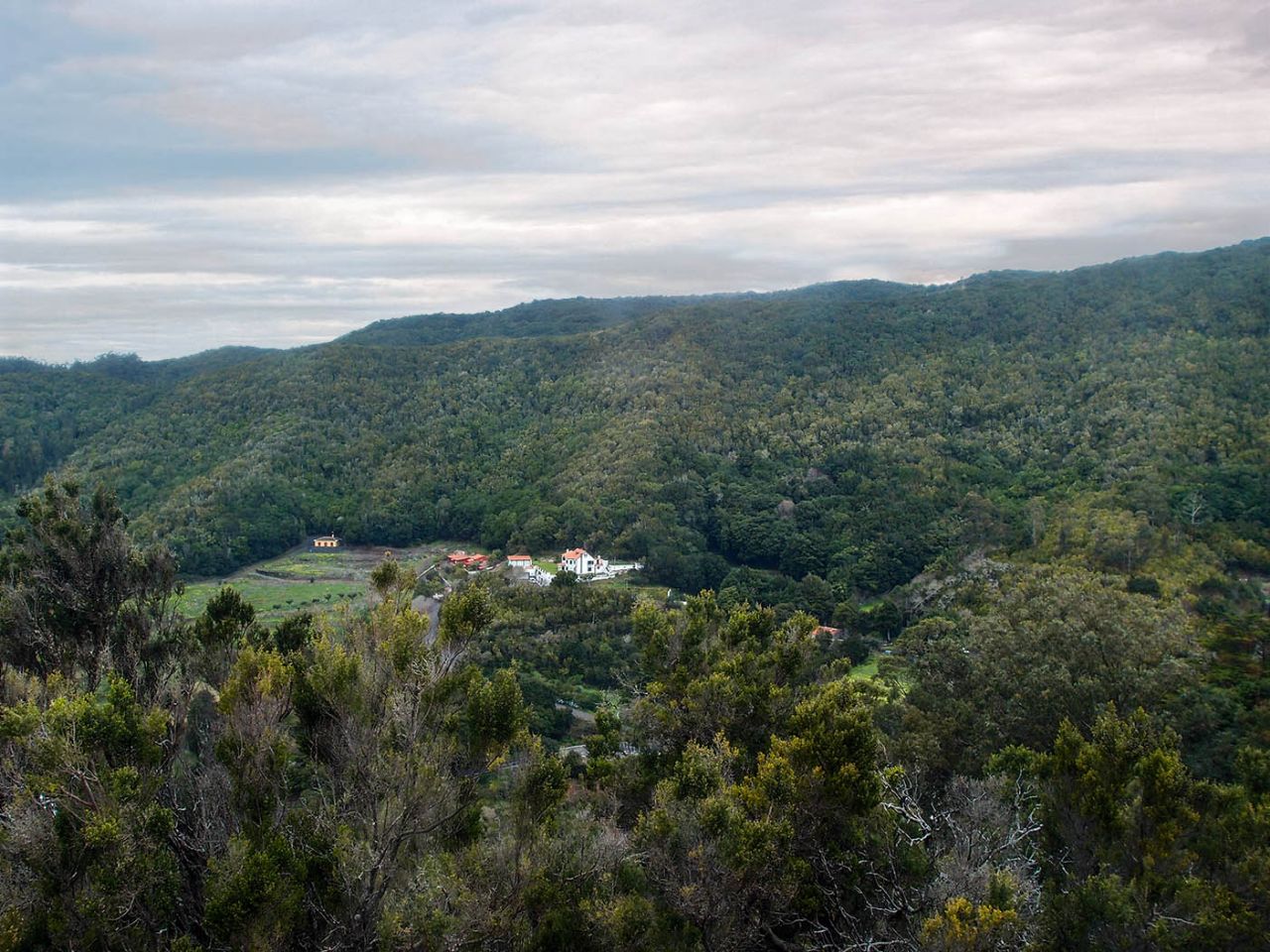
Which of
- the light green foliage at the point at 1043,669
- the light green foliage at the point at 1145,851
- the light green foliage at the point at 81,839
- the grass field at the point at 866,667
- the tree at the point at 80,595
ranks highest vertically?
the tree at the point at 80,595

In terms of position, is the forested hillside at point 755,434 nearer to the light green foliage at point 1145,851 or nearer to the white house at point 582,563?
the white house at point 582,563

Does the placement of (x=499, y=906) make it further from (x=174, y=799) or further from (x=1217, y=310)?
(x=1217, y=310)

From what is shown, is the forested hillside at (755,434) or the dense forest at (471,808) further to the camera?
the forested hillside at (755,434)

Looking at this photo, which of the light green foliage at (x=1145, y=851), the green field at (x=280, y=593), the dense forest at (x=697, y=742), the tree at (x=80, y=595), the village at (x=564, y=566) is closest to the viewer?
the dense forest at (x=697, y=742)

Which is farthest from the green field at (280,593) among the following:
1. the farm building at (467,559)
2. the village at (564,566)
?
the village at (564,566)

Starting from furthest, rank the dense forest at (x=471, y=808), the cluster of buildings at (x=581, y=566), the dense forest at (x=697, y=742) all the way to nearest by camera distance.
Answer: the cluster of buildings at (x=581, y=566)
the dense forest at (x=697, y=742)
the dense forest at (x=471, y=808)

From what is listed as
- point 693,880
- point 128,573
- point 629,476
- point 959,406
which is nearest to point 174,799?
point 128,573

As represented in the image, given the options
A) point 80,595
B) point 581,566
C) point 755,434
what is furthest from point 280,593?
point 80,595
